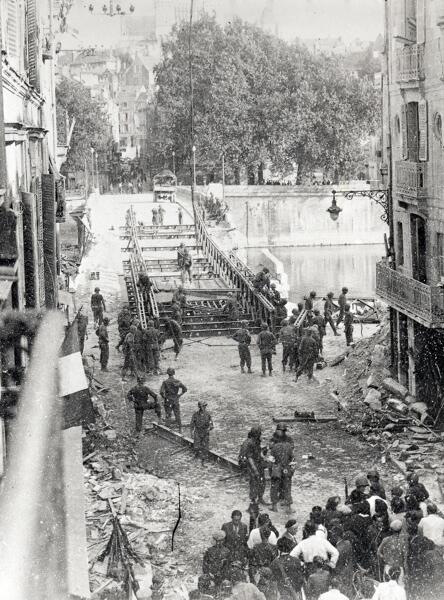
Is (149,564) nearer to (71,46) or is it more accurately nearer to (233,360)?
(233,360)

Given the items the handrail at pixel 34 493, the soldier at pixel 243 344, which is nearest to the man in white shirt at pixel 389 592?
the handrail at pixel 34 493

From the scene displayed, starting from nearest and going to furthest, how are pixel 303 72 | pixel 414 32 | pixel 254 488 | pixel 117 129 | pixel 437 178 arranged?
pixel 254 488 → pixel 437 178 → pixel 414 32 → pixel 303 72 → pixel 117 129

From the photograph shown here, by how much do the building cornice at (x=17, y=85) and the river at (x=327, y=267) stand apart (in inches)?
1358

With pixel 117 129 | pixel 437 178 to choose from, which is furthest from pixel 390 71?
pixel 117 129

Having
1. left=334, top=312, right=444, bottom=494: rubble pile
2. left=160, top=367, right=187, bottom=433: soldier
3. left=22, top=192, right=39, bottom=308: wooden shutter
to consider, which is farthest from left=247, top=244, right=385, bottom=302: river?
left=22, top=192, right=39, bottom=308: wooden shutter

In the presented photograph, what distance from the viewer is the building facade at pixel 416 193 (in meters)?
23.8

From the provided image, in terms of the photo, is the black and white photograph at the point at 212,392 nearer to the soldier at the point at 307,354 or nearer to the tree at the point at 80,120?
the soldier at the point at 307,354

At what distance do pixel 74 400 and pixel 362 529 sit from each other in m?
5.54

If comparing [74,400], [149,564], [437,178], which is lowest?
[149,564]

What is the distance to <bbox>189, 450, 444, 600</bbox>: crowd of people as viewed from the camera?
1220 centimetres

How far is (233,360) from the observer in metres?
29.9

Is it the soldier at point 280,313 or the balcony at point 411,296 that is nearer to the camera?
the balcony at point 411,296

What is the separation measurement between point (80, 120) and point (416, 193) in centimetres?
6242

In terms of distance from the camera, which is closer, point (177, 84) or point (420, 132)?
point (420, 132)
